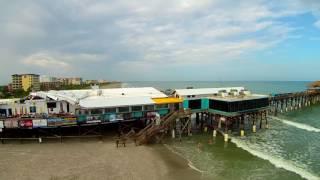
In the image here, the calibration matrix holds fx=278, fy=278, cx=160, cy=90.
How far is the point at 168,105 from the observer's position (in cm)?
4231

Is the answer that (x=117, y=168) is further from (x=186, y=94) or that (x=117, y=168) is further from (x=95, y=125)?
(x=186, y=94)

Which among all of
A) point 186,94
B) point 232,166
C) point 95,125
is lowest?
point 232,166

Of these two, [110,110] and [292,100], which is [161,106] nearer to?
[110,110]

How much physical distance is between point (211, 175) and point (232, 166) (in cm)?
377

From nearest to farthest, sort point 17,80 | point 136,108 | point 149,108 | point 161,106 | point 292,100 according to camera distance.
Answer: point 136,108 → point 149,108 → point 161,106 → point 292,100 → point 17,80

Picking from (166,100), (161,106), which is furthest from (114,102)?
(166,100)

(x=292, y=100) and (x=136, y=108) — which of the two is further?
(x=292, y=100)

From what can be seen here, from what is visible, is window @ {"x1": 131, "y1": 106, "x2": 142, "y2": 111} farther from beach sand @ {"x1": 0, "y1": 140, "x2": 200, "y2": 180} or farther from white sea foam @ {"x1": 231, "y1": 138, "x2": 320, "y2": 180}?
white sea foam @ {"x1": 231, "y1": 138, "x2": 320, "y2": 180}

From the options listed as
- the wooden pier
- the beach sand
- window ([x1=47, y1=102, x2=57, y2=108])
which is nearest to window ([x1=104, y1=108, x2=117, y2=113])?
the beach sand

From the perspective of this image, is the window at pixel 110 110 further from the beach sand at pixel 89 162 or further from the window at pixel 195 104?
the window at pixel 195 104

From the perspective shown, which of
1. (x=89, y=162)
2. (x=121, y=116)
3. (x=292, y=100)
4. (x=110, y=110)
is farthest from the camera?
(x=292, y=100)

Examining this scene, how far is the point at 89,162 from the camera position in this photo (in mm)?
27891

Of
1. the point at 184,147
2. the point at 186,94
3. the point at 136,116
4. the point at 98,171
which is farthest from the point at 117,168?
the point at 186,94

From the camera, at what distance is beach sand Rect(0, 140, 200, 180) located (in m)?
24.6
